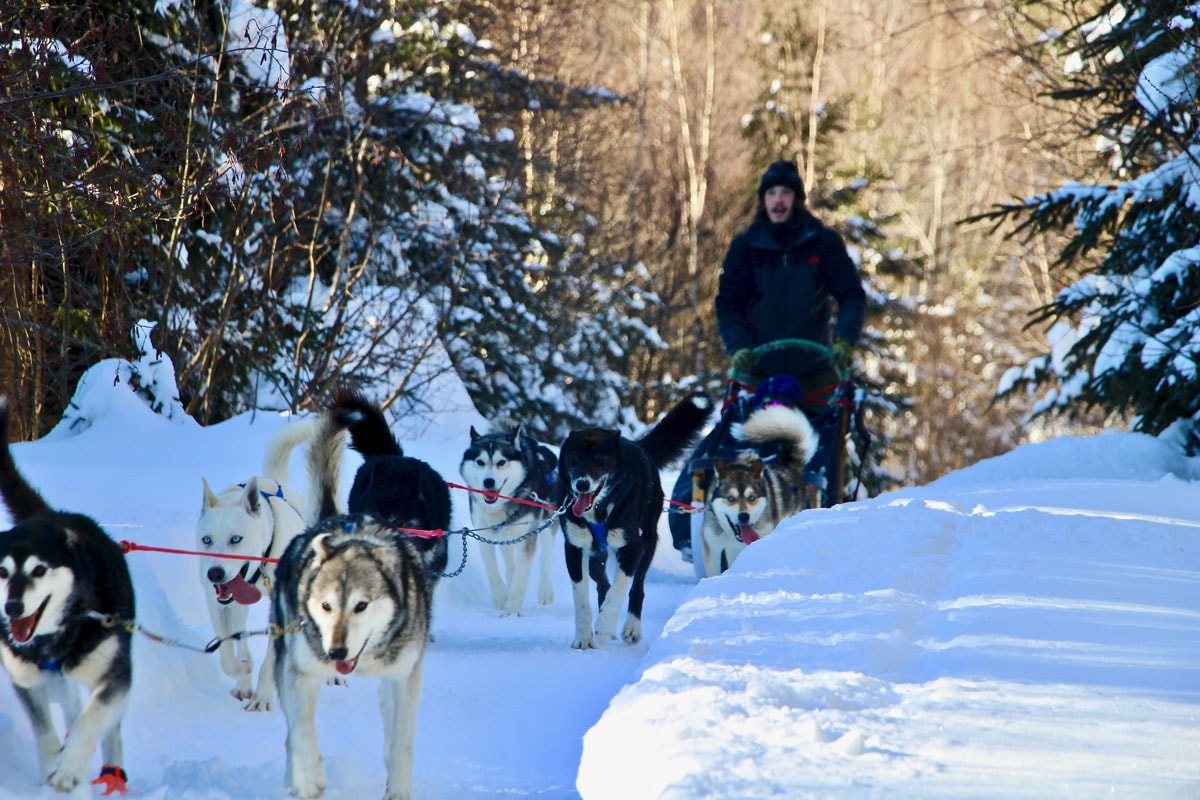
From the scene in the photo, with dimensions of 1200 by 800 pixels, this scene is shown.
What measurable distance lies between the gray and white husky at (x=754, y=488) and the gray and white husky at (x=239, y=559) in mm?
2371

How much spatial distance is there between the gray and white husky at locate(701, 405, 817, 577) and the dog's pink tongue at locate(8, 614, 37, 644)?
11.5 feet

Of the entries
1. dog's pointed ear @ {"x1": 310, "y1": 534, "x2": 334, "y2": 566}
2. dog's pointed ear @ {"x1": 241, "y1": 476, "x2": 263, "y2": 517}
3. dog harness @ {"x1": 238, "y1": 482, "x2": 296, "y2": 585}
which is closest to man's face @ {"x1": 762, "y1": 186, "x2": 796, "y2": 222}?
dog harness @ {"x1": 238, "y1": 482, "x2": 296, "y2": 585}

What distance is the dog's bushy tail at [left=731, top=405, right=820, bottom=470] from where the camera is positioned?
573 cm

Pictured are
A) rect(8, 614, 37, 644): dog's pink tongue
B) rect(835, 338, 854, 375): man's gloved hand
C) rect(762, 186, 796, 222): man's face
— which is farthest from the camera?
rect(762, 186, 796, 222): man's face

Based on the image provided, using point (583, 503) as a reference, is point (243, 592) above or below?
below

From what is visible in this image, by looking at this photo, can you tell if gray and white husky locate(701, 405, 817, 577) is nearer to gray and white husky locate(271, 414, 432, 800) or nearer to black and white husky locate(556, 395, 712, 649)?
black and white husky locate(556, 395, 712, 649)

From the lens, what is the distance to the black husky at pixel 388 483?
14.5ft

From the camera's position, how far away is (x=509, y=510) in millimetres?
5887

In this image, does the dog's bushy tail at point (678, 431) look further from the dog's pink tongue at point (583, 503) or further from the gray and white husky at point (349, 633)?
the gray and white husky at point (349, 633)

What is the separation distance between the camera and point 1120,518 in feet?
14.0

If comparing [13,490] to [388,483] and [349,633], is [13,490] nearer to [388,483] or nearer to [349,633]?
[349,633]

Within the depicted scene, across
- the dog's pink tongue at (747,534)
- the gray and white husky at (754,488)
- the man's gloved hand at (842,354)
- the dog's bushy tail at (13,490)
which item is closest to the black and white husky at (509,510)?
the gray and white husky at (754,488)

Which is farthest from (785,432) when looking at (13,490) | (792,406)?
(13,490)

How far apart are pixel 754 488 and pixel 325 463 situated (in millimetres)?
2388
